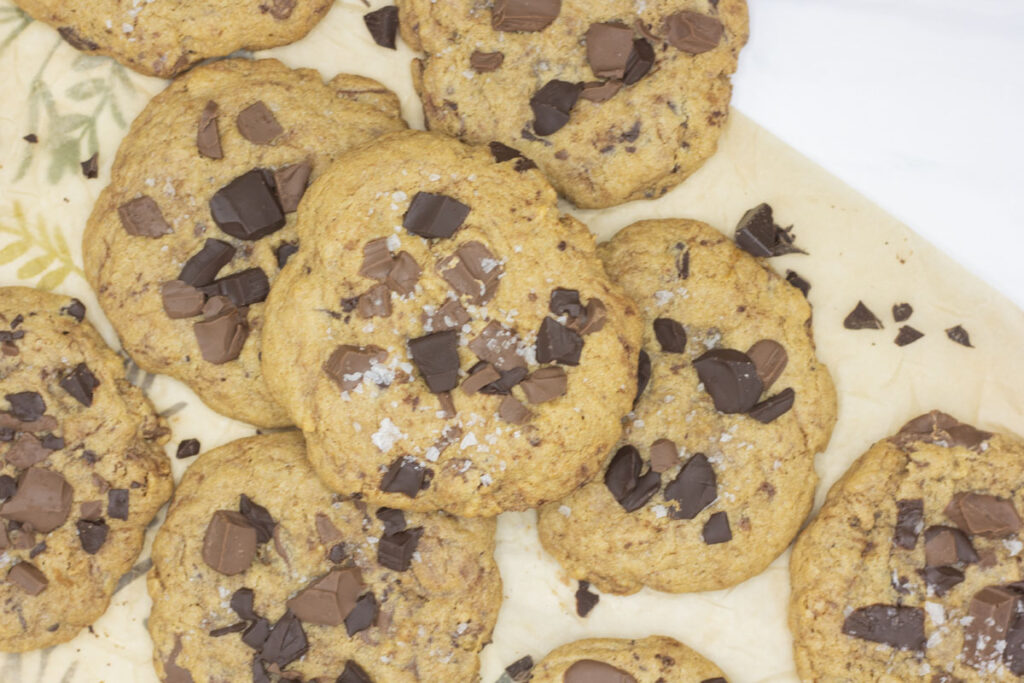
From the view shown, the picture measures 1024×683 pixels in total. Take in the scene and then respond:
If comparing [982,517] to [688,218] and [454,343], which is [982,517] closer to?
[688,218]

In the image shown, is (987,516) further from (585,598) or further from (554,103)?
(554,103)

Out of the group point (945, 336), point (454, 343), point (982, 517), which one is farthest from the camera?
point (945, 336)

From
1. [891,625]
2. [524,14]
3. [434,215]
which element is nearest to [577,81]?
[524,14]

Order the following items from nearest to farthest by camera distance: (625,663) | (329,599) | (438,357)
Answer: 1. (438,357)
2. (329,599)
3. (625,663)

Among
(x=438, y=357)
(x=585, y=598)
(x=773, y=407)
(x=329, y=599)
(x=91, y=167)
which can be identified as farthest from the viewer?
(x=91, y=167)

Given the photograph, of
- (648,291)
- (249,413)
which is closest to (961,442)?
(648,291)

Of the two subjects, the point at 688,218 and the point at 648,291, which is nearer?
the point at 648,291

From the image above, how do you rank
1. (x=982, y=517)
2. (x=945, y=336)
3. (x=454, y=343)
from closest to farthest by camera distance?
1. (x=454, y=343)
2. (x=982, y=517)
3. (x=945, y=336)
